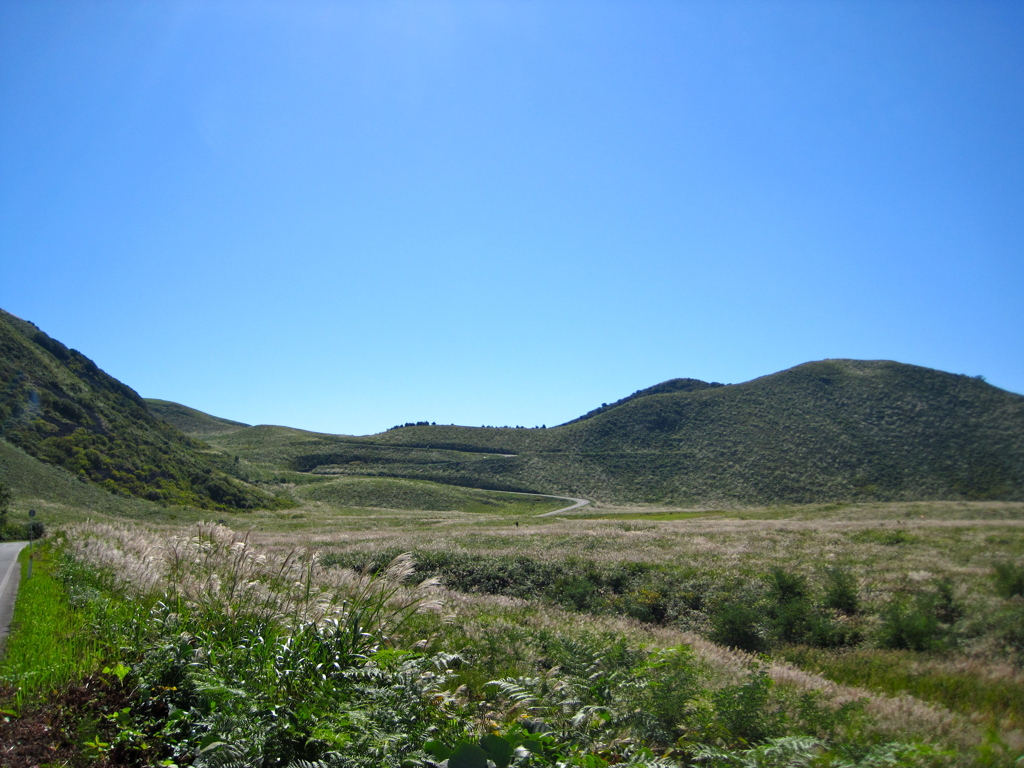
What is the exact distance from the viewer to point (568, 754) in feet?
10.8

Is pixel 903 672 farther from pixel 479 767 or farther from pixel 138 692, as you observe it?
pixel 138 692

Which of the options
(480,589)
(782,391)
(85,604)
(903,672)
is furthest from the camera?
(782,391)

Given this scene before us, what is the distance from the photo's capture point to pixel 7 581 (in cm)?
1199

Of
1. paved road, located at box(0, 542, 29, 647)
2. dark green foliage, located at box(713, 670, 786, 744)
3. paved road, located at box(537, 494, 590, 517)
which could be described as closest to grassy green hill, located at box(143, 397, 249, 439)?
paved road, located at box(537, 494, 590, 517)

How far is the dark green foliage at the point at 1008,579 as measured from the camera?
402 cm

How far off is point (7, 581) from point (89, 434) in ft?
179

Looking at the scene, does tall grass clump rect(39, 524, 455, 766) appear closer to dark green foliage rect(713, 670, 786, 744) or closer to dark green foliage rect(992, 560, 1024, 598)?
dark green foliage rect(713, 670, 786, 744)

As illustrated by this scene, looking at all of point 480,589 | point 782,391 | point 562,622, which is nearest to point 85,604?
point 562,622

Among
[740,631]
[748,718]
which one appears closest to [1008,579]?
[748,718]

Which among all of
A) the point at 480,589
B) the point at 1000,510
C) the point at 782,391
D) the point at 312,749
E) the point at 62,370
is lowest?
the point at 480,589

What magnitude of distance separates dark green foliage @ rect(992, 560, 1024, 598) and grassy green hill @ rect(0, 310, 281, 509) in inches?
2349

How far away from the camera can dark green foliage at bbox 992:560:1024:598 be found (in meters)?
4.02

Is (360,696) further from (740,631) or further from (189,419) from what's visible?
(189,419)

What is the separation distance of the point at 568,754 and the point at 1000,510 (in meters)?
4.31
